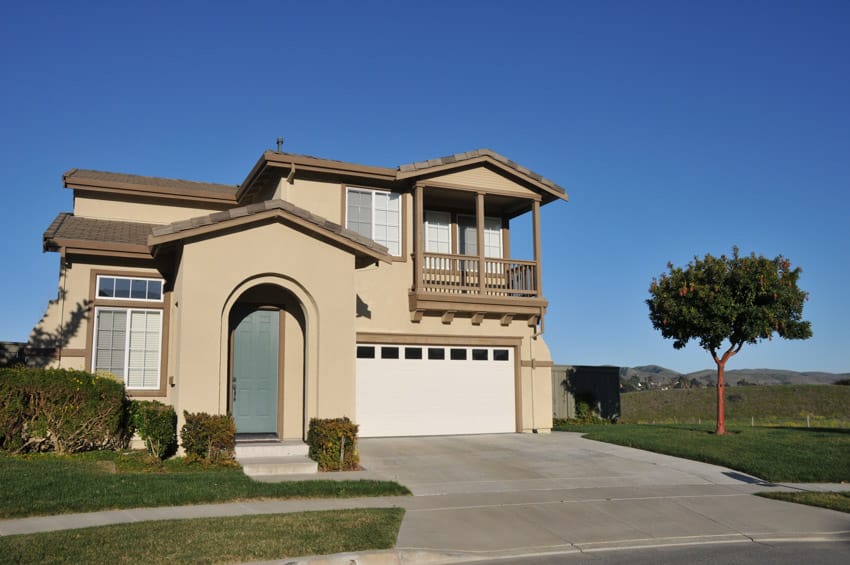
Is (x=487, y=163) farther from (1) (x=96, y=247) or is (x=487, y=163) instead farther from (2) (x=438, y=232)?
(1) (x=96, y=247)

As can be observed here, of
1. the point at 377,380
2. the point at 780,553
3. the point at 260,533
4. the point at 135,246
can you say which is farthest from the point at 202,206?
the point at 780,553

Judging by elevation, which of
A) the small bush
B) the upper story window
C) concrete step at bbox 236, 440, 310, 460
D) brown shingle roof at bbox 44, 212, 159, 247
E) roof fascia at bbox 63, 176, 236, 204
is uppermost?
roof fascia at bbox 63, 176, 236, 204

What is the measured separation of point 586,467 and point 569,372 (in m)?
11.0

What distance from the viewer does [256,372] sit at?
611 inches

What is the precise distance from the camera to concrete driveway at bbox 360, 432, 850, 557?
9055 mm

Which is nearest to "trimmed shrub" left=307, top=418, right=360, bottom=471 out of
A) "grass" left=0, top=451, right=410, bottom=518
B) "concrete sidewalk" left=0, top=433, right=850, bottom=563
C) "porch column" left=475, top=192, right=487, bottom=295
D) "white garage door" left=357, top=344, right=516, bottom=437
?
"concrete sidewalk" left=0, top=433, right=850, bottom=563

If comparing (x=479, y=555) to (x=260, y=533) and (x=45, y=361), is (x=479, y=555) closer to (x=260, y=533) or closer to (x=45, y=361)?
(x=260, y=533)

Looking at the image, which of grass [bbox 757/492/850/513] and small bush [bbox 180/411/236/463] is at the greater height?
small bush [bbox 180/411/236/463]

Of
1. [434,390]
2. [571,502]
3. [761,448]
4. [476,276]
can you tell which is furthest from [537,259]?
[571,502]

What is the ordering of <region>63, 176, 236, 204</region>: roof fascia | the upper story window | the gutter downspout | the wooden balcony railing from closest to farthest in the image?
the upper story window, <region>63, 176, 236, 204</region>: roof fascia, the wooden balcony railing, the gutter downspout

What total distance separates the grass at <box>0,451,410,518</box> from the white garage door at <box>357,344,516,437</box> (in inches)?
216

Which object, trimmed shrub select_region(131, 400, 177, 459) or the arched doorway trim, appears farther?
the arched doorway trim

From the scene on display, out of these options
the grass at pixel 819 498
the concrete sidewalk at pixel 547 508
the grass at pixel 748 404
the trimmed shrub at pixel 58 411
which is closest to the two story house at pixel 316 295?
the trimmed shrub at pixel 58 411

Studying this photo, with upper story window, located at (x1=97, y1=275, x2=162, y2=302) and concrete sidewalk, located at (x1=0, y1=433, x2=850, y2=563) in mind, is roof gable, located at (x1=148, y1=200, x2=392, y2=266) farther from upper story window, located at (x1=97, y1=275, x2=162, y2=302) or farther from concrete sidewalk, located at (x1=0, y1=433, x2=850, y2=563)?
concrete sidewalk, located at (x1=0, y1=433, x2=850, y2=563)
